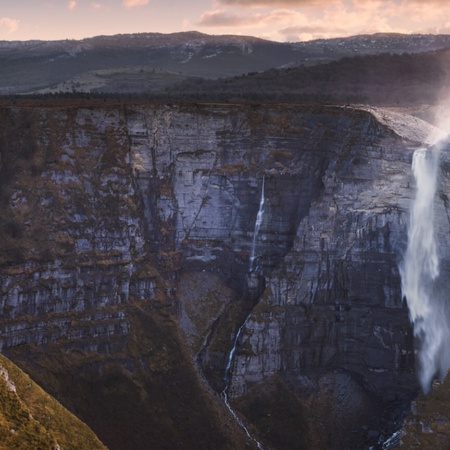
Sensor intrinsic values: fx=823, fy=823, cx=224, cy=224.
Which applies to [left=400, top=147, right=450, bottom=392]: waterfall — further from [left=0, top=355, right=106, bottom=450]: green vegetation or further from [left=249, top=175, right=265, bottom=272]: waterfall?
[left=0, top=355, right=106, bottom=450]: green vegetation

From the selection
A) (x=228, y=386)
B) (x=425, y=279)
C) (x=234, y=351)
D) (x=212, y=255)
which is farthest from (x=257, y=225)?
(x=425, y=279)

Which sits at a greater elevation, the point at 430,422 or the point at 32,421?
the point at 32,421

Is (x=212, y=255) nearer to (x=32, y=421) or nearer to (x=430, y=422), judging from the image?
(x=430, y=422)

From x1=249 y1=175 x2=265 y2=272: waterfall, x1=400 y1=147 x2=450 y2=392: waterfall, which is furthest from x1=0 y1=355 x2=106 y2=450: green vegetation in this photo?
x1=400 y1=147 x2=450 y2=392: waterfall

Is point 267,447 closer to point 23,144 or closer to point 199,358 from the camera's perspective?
point 199,358

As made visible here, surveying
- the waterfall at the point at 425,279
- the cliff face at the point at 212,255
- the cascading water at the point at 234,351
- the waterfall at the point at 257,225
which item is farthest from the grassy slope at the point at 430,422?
the waterfall at the point at 257,225

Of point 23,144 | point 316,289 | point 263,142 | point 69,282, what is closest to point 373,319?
point 316,289

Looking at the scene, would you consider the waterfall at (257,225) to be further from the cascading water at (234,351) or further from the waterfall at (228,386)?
the waterfall at (228,386)
